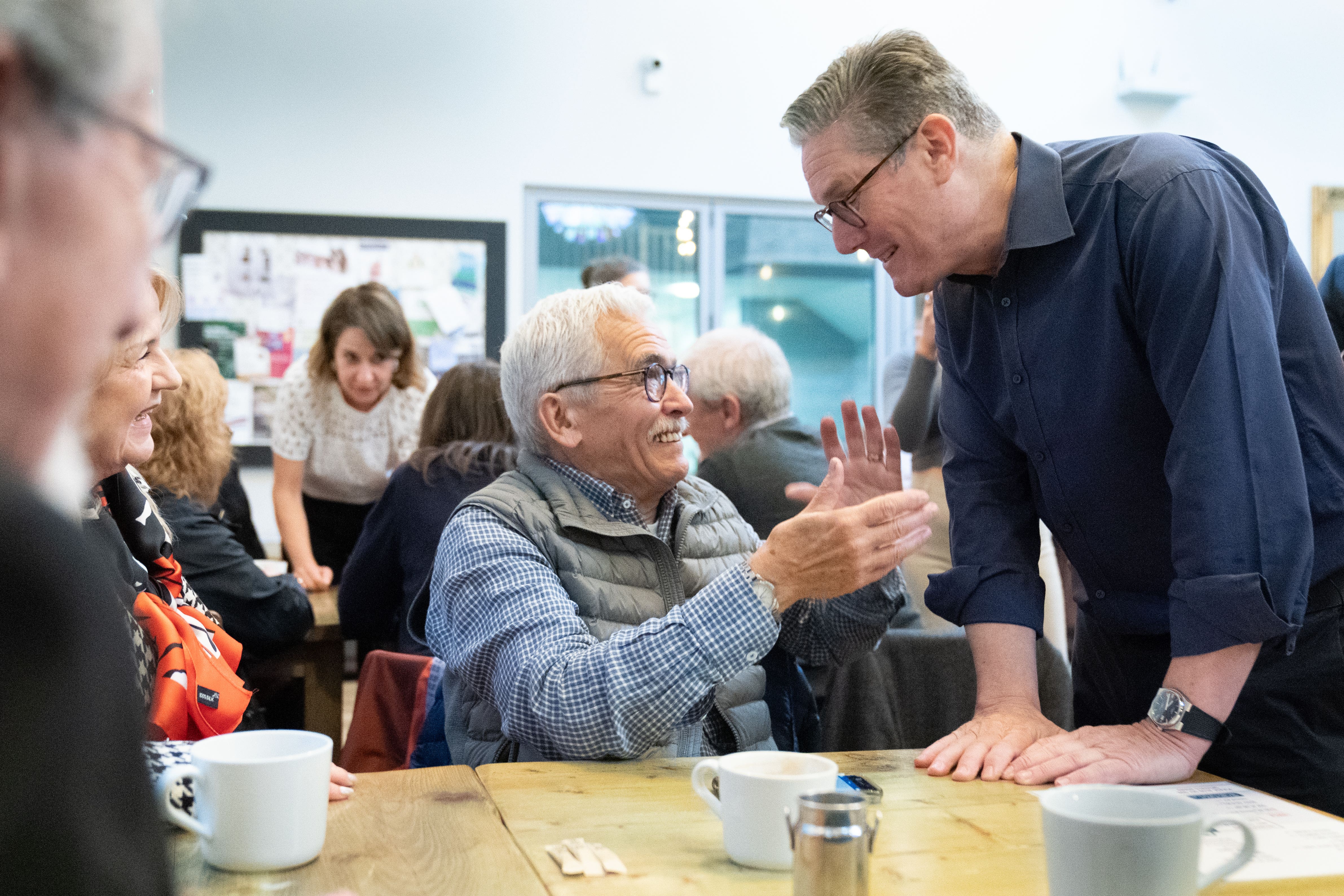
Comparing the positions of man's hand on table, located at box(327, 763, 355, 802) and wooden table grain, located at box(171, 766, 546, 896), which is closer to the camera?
wooden table grain, located at box(171, 766, 546, 896)

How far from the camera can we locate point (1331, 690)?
4.27 ft

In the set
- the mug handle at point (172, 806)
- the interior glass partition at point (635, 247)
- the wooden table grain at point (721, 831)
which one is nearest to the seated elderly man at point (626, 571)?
the wooden table grain at point (721, 831)

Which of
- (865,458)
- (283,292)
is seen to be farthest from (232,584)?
(283,292)

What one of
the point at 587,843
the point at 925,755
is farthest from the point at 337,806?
the point at 925,755

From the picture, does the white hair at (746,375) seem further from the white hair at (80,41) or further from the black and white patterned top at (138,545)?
the white hair at (80,41)

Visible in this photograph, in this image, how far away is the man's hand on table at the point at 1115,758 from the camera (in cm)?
119

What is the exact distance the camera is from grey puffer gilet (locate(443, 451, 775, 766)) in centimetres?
152

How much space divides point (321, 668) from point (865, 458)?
1.62m

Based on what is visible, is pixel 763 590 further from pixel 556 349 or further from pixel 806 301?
pixel 806 301

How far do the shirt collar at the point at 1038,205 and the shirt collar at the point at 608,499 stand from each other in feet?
2.21

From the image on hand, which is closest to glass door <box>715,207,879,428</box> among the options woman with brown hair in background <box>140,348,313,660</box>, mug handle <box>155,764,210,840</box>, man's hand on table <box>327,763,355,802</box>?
woman with brown hair in background <box>140,348,313,660</box>

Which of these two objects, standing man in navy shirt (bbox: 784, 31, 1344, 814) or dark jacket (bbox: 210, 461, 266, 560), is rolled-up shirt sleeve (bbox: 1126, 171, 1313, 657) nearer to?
standing man in navy shirt (bbox: 784, 31, 1344, 814)

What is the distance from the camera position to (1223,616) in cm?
116

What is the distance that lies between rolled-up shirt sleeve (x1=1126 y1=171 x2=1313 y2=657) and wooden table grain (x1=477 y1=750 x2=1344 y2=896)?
0.24 meters
